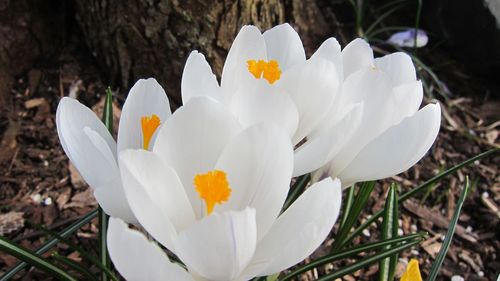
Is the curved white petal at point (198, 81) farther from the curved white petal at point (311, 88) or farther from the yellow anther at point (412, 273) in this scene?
the yellow anther at point (412, 273)

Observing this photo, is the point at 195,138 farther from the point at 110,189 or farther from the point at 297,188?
the point at 297,188

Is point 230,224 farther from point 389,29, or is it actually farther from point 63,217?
point 389,29

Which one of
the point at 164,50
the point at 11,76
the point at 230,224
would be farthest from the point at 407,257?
the point at 11,76

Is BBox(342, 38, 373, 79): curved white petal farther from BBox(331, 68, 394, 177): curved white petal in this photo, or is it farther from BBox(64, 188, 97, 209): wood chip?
BBox(64, 188, 97, 209): wood chip

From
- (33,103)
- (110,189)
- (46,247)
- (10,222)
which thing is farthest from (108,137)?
(33,103)

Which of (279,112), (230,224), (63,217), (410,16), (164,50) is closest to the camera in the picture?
(230,224)

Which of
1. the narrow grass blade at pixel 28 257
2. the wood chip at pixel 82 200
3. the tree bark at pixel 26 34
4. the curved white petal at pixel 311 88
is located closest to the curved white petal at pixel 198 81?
the curved white petal at pixel 311 88

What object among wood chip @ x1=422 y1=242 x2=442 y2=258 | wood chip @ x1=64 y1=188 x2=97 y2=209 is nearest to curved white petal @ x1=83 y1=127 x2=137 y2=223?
wood chip @ x1=64 y1=188 x2=97 y2=209
